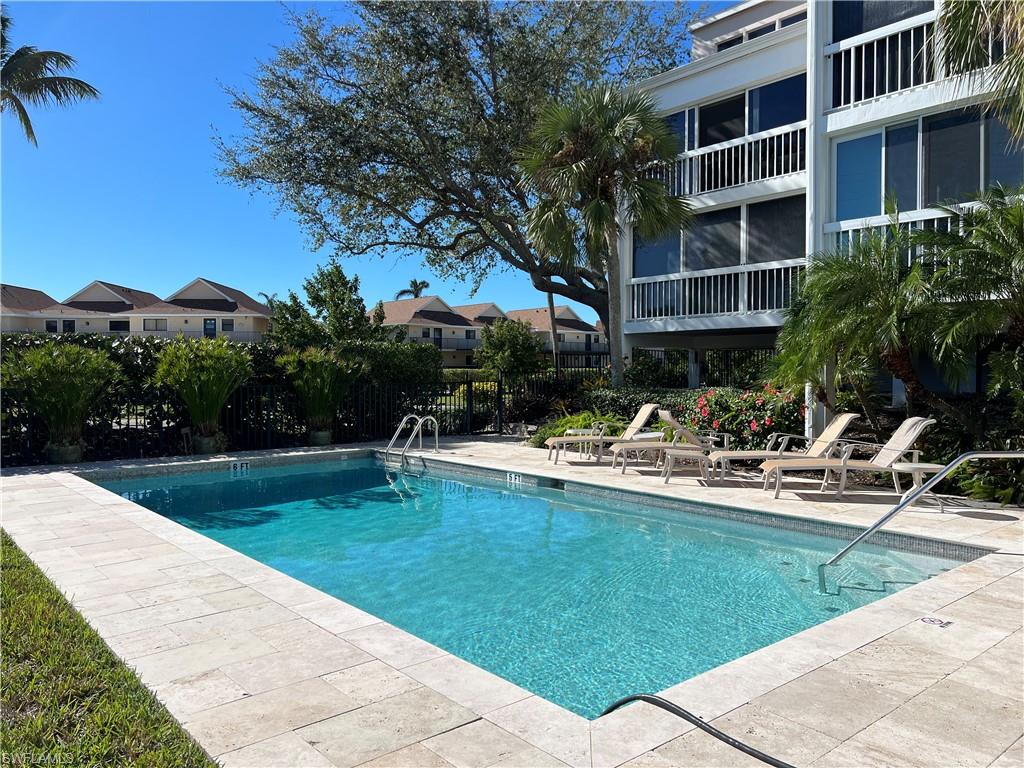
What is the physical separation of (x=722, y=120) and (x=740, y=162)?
4.41 feet

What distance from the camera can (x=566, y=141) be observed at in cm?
1534

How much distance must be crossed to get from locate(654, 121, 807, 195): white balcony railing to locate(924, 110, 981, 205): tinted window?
8.44 ft

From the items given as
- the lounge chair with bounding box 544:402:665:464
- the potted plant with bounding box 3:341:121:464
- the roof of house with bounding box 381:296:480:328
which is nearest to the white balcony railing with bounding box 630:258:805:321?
the lounge chair with bounding box 544:402:665:464

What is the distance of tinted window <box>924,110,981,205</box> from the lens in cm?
1193

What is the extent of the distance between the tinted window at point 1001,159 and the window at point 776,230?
3531mm

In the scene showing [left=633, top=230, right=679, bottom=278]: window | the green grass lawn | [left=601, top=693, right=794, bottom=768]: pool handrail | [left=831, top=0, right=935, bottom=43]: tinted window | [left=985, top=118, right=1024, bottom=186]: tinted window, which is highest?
[left=831, top=0, right=935, bottom=43]: tinted window

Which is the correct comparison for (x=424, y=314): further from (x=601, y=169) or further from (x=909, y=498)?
(x=909, y=498)

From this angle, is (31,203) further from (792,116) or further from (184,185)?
(792,116)

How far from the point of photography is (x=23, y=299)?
5219cm

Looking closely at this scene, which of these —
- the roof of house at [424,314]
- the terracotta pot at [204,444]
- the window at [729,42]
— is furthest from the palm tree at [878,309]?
the roof of house at [424,314]

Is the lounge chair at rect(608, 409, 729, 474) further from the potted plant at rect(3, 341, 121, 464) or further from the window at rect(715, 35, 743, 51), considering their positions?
the window at rect(715, 35, 743, 51)

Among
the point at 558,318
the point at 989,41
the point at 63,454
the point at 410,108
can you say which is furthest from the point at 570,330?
the point at 989,41

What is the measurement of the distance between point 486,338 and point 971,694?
52.6ft

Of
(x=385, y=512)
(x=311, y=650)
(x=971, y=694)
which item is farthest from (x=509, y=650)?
(x=385, y=512)
